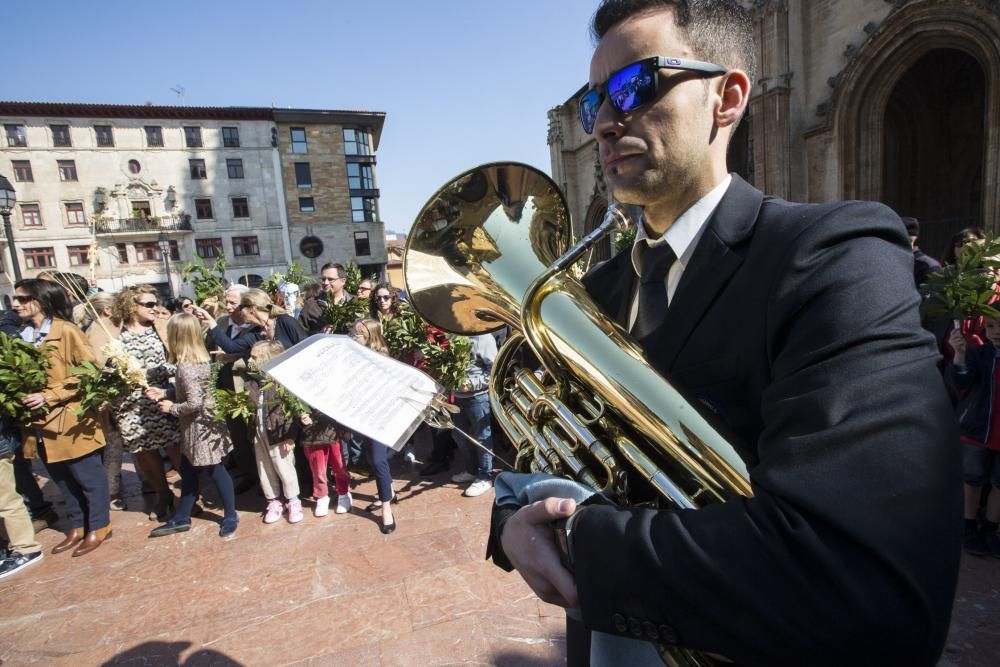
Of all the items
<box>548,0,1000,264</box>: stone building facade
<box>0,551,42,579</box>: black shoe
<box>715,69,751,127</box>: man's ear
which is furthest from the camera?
<box>548,0,1000,264</box>: stone building facade

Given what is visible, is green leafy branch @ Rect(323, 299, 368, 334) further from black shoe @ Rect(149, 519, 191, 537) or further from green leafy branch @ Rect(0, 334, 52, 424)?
green leafy branch @ Rect(0, 334, 52, 424)

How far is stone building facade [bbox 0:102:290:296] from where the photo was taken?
3161 cm

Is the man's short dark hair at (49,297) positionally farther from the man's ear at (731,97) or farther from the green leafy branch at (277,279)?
the man's ear at (731,97)

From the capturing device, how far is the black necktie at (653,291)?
46.1 inches

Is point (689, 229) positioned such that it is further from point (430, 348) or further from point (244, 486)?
point (244, 486)

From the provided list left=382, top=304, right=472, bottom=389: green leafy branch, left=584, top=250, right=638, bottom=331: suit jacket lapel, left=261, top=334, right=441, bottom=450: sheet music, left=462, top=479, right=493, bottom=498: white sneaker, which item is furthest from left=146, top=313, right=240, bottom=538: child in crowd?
left=584, top=250, right=638, bottom=331: suit jacket lapel

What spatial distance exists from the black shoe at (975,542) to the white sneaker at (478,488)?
12.1ft

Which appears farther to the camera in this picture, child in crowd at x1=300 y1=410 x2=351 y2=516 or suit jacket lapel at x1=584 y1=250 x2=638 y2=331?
child in crowd at x1=300 y1=410 x2=351 y2=516

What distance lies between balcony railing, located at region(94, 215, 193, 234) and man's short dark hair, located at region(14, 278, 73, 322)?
1341 inches

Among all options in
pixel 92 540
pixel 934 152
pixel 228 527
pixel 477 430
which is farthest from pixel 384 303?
pixel 934 152

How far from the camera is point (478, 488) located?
482 centimetres

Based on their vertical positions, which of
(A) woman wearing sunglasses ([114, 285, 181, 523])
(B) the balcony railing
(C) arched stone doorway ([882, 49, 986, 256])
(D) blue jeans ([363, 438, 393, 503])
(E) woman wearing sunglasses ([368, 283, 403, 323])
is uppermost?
(B) the balcony railing

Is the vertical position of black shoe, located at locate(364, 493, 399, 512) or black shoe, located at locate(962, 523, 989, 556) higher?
black shoe, located at locate(962, 523, 989, 556)

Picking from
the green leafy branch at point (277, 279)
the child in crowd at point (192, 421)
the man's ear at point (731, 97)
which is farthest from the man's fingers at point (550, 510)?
the green leafy branch at point (277, 279)
